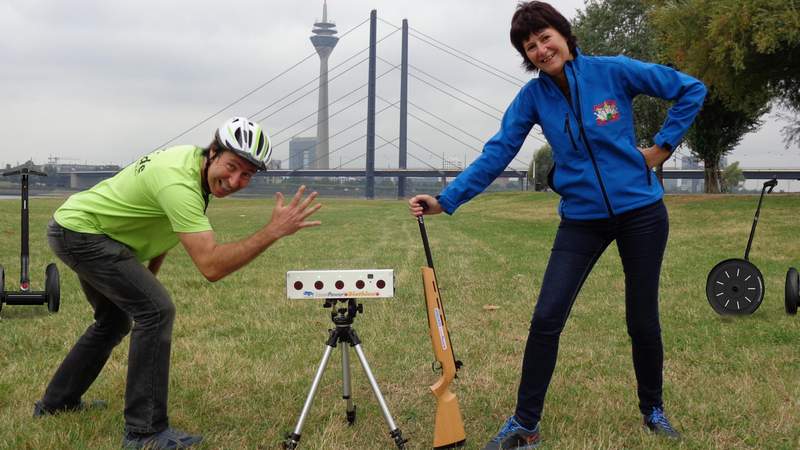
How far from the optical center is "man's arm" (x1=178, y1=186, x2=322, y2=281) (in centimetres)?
381

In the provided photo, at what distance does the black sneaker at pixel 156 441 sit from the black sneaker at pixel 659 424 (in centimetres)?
271

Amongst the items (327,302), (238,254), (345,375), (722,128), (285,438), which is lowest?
(285,438)

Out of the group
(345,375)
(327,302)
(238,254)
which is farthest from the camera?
(345,375)

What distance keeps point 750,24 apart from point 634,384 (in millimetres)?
22119

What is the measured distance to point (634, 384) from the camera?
5.77 m

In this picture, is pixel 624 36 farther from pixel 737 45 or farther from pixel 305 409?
pixel 305 409

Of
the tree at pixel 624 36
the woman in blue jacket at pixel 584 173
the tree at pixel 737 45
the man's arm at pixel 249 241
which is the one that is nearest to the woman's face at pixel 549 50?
the woman in blue jacket at pixel 584 173

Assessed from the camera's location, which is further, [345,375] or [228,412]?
[228,412]

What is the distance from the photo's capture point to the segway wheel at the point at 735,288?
8.24 metres

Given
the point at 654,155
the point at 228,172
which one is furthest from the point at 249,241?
the point at 654,155

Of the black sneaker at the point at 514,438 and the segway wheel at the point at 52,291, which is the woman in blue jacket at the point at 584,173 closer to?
the black sneaker at the point at 514,438

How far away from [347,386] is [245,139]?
62.3 inches

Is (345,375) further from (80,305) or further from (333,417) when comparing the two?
(80,305)

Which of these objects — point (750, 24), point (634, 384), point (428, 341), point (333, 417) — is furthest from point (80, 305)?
point (750, 24)
